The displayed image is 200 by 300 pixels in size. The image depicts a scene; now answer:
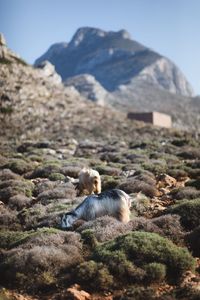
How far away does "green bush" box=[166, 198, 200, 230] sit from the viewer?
44.1 ft

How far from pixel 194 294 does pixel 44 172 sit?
16822 mm

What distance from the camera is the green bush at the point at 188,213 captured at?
1345cm

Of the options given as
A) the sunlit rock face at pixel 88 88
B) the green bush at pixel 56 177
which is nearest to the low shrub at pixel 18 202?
the green bush at pixel 56 177

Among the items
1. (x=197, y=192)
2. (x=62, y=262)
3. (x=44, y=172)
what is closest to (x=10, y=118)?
(x=44, y=172)

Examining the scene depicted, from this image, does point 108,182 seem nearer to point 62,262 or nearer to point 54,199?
point 54,199

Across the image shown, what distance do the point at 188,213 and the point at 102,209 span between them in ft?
7.54

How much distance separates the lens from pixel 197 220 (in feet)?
44.5

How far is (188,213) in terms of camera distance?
13891 mm

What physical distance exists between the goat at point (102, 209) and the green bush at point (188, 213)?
4.52 feet

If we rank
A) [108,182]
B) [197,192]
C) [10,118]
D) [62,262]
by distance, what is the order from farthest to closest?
[10,118] < [108,182] < [197,192] < [62,262]

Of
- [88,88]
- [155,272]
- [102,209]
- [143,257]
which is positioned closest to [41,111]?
[102,209]

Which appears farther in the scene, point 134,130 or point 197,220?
point 134,130

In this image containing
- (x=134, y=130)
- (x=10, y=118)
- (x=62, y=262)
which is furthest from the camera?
(x=134, y=130)

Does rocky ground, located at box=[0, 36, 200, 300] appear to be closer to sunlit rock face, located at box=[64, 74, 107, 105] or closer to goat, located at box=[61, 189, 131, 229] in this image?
goat, located at box=[61, 189, 131, 229]
